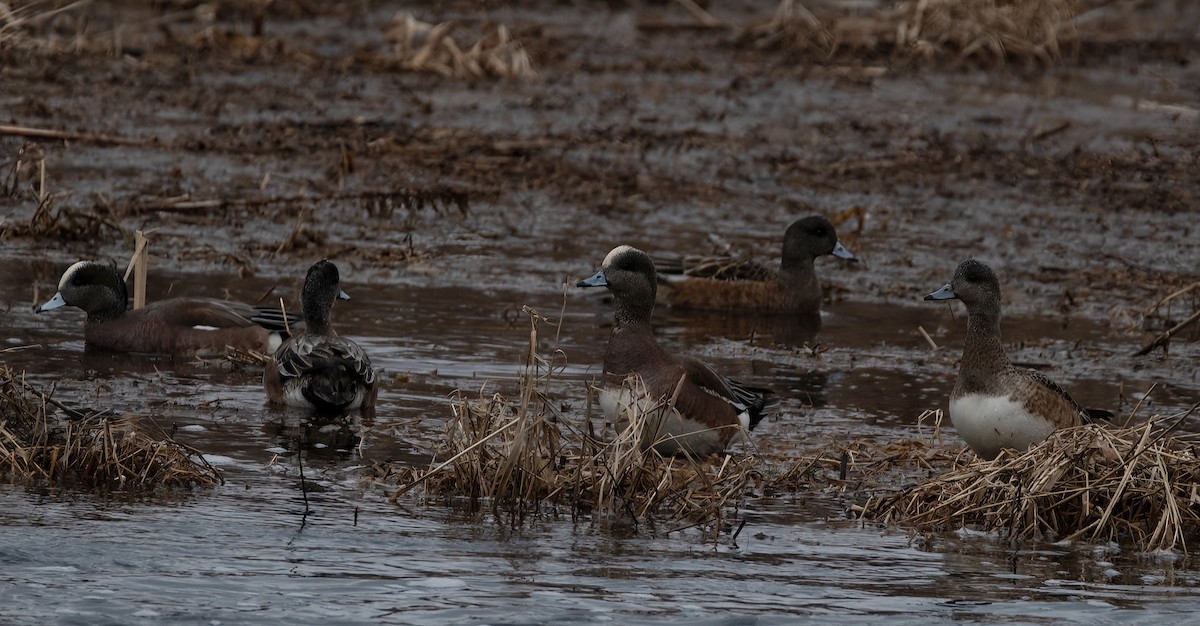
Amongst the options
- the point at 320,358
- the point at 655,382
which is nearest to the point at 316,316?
the point at 320,358

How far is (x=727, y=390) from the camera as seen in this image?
825cm

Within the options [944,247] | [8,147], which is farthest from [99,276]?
[944,247]

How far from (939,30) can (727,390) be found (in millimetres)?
14934

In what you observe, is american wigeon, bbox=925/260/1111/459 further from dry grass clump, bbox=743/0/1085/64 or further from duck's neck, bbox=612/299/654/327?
dry grass clump, bbox=743/0/1085/64

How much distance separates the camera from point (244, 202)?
44.5 feet

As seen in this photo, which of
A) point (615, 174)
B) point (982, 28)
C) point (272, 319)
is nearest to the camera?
point (272, 319)

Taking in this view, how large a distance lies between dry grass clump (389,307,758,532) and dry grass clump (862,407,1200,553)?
882 mm

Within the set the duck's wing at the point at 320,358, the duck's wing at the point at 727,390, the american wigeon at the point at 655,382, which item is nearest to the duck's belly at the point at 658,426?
the american wigeon at the point at 655,382

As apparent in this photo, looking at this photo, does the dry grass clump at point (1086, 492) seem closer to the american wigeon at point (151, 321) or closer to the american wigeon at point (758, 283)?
the american wigeon at point (151, 321)

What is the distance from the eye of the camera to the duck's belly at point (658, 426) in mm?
7148

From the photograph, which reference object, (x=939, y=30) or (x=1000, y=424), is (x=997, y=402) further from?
(x=939, y=30)

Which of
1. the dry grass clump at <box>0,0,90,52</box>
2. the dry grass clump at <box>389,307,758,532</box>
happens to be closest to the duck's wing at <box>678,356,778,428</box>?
the dry grass clump at <box>389,307,758,532</box>

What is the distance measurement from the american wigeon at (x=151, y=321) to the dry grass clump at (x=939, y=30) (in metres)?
12.8

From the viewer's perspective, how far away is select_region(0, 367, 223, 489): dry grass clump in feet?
23.6
